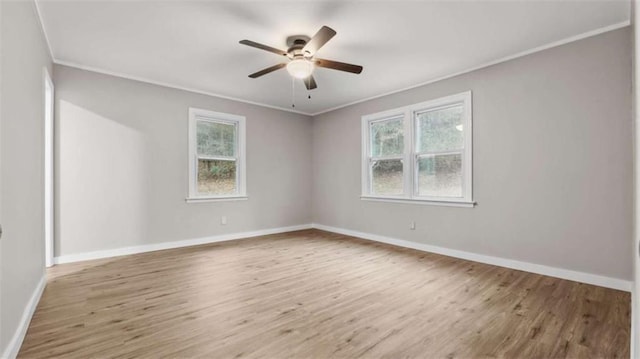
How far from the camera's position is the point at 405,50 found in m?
3.25

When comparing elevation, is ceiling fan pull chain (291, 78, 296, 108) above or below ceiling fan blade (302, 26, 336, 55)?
above

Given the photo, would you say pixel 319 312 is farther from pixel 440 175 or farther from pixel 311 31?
pixel 440 175

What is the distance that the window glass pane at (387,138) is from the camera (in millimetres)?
4781

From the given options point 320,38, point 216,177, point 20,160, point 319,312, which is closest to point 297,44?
point 320,38

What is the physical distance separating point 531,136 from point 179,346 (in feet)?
12.7

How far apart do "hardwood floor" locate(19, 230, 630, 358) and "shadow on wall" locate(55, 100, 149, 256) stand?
1.52 feet

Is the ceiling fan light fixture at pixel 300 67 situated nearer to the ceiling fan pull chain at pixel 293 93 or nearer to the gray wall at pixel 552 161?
the ceiling fan pull chain at pixel 293 93

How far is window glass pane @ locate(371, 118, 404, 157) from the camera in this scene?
15.7ft

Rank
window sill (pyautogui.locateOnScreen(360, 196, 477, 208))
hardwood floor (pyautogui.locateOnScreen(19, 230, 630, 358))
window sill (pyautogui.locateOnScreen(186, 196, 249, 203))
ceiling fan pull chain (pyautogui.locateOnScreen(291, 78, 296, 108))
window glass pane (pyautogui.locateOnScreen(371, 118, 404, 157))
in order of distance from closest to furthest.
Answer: hardwood floor (pyautogui.locateOnScreen(19, 230, 630, 358)) < window sill (pyautogui.locateOnScreen(360, 196, 477, 208)) < ceiling fan pull chain (pyautogui.locateOnScreen(291, 78, 296, 108)) < window sill (pyautogui.locateOnScreen(186, 196, 249, 203)) < window glass pane (pyautogui.locateOnScreen(371, 118, 404, 157))

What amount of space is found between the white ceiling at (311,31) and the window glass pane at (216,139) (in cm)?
104

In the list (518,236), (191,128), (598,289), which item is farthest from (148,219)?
(598,289)

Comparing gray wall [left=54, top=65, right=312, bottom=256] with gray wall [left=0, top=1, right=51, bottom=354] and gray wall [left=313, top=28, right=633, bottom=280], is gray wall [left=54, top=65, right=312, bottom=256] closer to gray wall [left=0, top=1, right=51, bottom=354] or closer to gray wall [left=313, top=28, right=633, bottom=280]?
gray wall [left=0, top=1, right=51, bottom=354]

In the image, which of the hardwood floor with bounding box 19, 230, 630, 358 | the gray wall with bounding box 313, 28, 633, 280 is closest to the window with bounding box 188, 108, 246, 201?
the hardwood floor with bounding box 19, 230, 630, 358

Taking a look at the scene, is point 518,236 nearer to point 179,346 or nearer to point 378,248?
point 378,248
